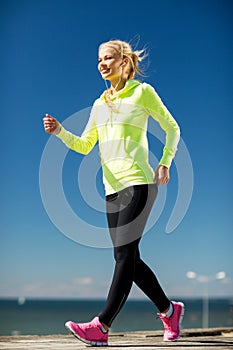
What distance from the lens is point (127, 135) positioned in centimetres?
220

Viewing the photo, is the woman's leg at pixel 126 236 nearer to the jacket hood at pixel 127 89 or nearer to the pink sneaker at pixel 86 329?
the pink sneaker at pixel 86 329

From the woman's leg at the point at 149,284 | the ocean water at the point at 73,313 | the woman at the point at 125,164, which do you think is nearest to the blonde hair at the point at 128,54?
the woman at the point at 125,164

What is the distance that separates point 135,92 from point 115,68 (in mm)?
116

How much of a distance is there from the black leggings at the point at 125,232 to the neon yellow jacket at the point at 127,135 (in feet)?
0.12

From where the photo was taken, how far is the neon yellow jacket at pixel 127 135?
2164mm

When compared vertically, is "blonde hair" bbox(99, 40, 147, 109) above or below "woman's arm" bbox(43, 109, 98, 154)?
above

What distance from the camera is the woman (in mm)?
2092

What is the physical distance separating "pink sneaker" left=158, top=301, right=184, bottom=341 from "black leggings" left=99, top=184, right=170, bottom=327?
0.28 metres

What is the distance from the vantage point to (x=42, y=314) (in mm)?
52906

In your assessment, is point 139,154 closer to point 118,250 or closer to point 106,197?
point 106,197

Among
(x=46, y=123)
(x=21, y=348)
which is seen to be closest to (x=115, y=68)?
(x=46, y=123)

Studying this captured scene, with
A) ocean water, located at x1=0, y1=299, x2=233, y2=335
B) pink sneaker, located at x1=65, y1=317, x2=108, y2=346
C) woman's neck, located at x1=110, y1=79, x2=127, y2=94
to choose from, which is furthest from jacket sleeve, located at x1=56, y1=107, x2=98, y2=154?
ocean water, located at x1=0, y1=299, x2=233, y2=335

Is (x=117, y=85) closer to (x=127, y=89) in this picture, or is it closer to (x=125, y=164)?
(x=127, y=89)

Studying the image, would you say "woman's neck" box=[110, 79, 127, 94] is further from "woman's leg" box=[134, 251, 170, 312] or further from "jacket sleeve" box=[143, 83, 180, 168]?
"woman's leg" box=[134, 251, 170, 312]
